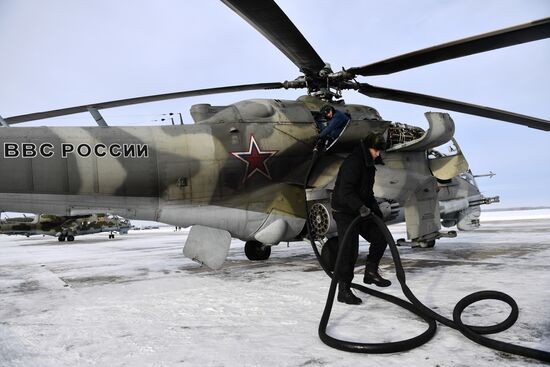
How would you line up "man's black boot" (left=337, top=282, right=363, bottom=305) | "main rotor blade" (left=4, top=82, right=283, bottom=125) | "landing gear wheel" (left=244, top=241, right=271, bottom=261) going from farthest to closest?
"landing gear wheel" (left=244, top=241, right=271, bottom=261), "main rotor blade" (left=4, top=82, right=283, bottom=125), "man's black boot" (left=337, top=282, right=363, bottom=305)

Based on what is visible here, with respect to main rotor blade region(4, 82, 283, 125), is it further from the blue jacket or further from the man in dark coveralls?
the man in dark coveralls

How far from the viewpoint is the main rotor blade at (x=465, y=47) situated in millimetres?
4787

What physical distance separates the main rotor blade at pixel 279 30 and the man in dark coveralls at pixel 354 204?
2145 millimetres

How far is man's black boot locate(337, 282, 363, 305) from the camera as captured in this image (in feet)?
13.2

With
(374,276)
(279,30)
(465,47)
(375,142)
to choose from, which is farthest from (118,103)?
(465,47)

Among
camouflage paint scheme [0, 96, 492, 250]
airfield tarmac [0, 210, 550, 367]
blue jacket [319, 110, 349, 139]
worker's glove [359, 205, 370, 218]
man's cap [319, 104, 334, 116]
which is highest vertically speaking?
man's cap [319, 104, 334, 116]

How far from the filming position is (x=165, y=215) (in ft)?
21.0

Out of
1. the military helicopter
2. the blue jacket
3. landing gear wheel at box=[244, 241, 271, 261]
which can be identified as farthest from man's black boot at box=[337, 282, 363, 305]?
landing gear wheel at box=[244, 241, 271, 261]

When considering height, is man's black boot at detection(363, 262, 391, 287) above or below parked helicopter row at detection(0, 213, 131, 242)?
above

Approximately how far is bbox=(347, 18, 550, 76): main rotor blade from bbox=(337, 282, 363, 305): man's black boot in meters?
3.76

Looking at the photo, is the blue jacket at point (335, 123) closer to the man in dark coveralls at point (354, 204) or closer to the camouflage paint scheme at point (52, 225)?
the man in dark coveralls at point (354, 204)

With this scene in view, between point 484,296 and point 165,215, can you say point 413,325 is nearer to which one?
point 484,296

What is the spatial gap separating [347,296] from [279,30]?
3.81 meters

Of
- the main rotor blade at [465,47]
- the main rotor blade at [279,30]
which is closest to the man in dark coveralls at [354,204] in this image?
the main rotor blade at [279,30]
